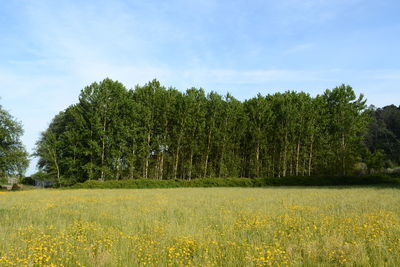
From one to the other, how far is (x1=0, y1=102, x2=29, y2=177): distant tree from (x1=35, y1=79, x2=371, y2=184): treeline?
4.73 meters

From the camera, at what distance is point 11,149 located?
46.8 meters

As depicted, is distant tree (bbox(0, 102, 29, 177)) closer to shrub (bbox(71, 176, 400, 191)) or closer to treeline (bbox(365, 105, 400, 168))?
shrub (bbox(71, 176, 400, 191))

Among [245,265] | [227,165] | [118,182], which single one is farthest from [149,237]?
[227,165]

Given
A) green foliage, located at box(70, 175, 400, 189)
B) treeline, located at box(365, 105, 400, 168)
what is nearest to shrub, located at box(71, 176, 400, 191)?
green foliage, located at box(70, 175, 400, 189)

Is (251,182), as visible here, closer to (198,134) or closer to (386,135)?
(198,134)

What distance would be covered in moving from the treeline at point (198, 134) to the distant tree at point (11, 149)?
15.5 ft

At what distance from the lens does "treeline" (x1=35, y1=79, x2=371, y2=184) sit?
1892 inches

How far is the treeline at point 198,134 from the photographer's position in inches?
1892

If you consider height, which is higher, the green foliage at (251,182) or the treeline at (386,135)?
the treeline at (386,135)

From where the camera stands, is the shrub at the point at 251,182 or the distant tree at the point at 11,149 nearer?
the shrub at the point at 251,182

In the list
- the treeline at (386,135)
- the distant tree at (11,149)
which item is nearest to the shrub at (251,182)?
the distant tree at (11,149)

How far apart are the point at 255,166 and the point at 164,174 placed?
1777 centimetres

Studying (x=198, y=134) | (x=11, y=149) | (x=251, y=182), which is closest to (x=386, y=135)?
(x=251, y=182)

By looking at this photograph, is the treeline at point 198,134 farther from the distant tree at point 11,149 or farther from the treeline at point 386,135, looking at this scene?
the treeline at point 386,135
